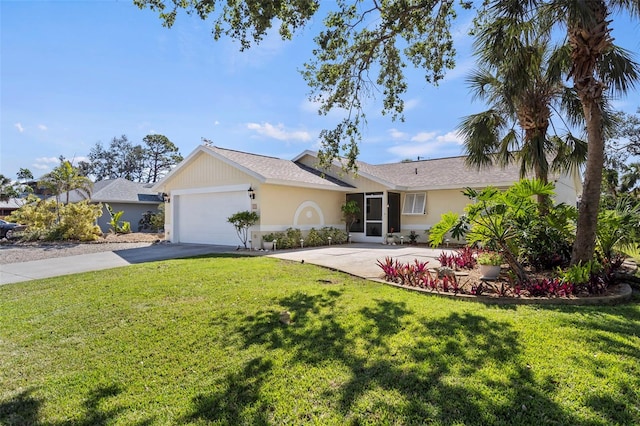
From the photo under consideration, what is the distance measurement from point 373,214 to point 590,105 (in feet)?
37.6

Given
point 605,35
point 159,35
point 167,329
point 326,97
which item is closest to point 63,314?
point 167,329

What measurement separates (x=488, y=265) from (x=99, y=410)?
25.4 feet

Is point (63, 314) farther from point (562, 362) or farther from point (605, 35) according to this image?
point (605, 35)

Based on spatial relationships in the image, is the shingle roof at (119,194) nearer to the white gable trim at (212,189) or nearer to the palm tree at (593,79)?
the white gable trim at (212,189)

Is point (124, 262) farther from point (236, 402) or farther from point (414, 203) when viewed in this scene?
point (414, 203)

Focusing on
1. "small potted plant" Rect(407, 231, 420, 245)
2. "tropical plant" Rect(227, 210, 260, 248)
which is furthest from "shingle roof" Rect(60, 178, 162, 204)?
"small potted plant" Rect(407, 231, 420, 245)

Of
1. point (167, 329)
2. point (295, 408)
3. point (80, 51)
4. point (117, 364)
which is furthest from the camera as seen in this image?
point (80, 51)

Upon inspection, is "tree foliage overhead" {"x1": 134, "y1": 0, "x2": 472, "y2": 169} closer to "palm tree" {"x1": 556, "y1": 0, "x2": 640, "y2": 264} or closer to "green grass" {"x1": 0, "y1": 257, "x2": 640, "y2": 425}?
"palm tree" {"x1": 556, "y1": 0, "x2": 640, "y2": 264}

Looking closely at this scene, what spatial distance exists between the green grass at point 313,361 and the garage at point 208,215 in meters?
8.90

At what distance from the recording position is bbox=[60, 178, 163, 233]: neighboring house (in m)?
27.2

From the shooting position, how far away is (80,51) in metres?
9.30

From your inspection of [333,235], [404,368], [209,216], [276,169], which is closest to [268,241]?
[333,235]

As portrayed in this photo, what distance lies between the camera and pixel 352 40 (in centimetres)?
838

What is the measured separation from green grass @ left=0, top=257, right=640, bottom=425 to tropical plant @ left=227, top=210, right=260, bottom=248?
7314 millimetres
